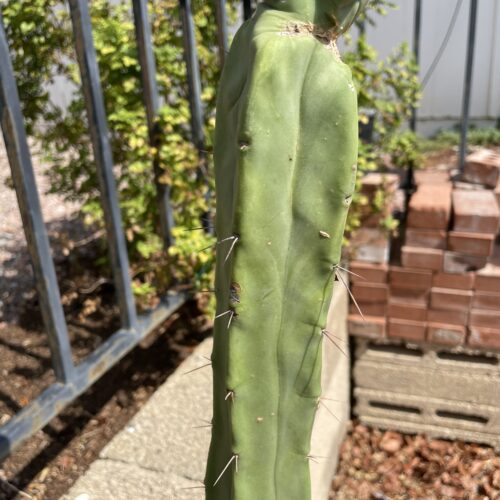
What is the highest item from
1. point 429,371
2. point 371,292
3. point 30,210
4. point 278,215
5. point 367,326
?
point 278,215

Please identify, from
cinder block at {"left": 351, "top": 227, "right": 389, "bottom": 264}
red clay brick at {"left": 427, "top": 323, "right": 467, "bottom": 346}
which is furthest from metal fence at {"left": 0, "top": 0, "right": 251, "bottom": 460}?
red clay brick at {"left": 427, "top": 323, "right": 467, "bottom": 346}

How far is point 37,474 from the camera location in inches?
90.6

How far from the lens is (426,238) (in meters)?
2.55

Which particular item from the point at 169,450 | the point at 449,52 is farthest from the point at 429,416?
the point at 449,52

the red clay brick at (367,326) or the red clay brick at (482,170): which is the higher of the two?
the red clay brick at (482,170)

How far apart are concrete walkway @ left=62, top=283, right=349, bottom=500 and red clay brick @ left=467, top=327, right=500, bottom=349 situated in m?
0.67

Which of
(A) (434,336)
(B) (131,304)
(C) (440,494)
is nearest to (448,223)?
(A) (434,336)

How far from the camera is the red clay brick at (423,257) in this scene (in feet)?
8.38

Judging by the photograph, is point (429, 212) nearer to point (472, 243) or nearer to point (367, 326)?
point (472, 243)

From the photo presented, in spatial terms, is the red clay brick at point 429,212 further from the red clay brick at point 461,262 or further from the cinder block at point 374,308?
the cinder block at point 374,308

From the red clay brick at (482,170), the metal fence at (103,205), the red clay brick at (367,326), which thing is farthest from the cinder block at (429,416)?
the metal fence at (103,205)

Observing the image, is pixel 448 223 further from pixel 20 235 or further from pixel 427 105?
pixel 427 105

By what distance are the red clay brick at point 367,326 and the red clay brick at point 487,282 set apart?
43cm

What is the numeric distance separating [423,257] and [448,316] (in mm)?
294
